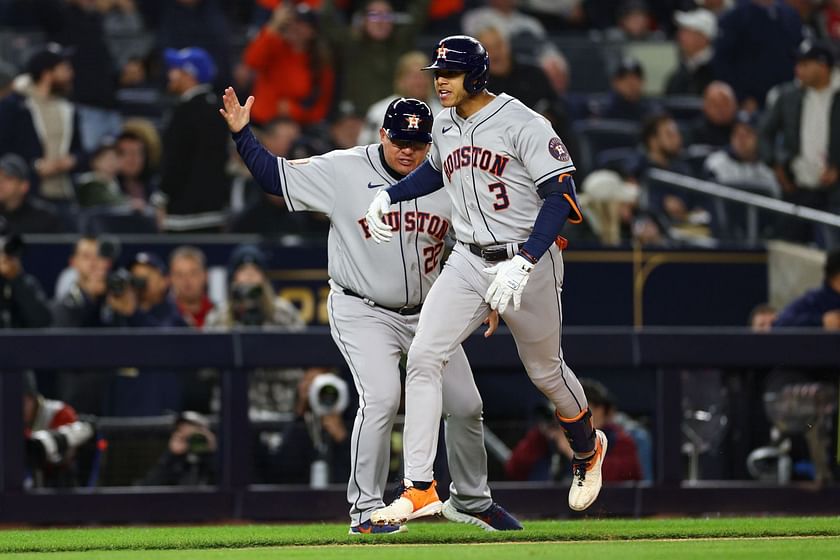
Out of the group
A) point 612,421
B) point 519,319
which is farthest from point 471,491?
point 612,421

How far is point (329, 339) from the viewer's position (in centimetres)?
857

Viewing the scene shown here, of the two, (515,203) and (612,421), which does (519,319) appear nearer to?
(515,203)

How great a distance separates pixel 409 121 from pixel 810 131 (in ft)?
20.1

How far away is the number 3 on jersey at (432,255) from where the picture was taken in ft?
21.1

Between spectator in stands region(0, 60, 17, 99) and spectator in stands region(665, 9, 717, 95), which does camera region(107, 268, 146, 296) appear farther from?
spectator in stands region(665, 9, 717, 95)

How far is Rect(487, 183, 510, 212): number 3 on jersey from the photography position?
593 centimetres

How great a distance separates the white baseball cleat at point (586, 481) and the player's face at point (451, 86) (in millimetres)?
1500

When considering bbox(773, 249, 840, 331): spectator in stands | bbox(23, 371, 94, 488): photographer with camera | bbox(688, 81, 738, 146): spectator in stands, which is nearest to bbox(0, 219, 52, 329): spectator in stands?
bbox(23, 371, 94, 488): photographer with camera

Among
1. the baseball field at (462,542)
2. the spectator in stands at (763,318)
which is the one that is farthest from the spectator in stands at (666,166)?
the baseball field at (462,542)

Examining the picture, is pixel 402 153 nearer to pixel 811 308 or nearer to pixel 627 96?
pixel 811 308

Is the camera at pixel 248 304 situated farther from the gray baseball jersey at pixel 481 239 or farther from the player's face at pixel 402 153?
the gray baseball jersey at pixel 481 239

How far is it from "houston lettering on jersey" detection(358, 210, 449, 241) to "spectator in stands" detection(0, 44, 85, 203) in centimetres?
518

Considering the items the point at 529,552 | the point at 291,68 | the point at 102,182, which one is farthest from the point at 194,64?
the point at 529,552

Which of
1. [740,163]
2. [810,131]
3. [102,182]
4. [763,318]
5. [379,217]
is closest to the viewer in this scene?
[379,217]
